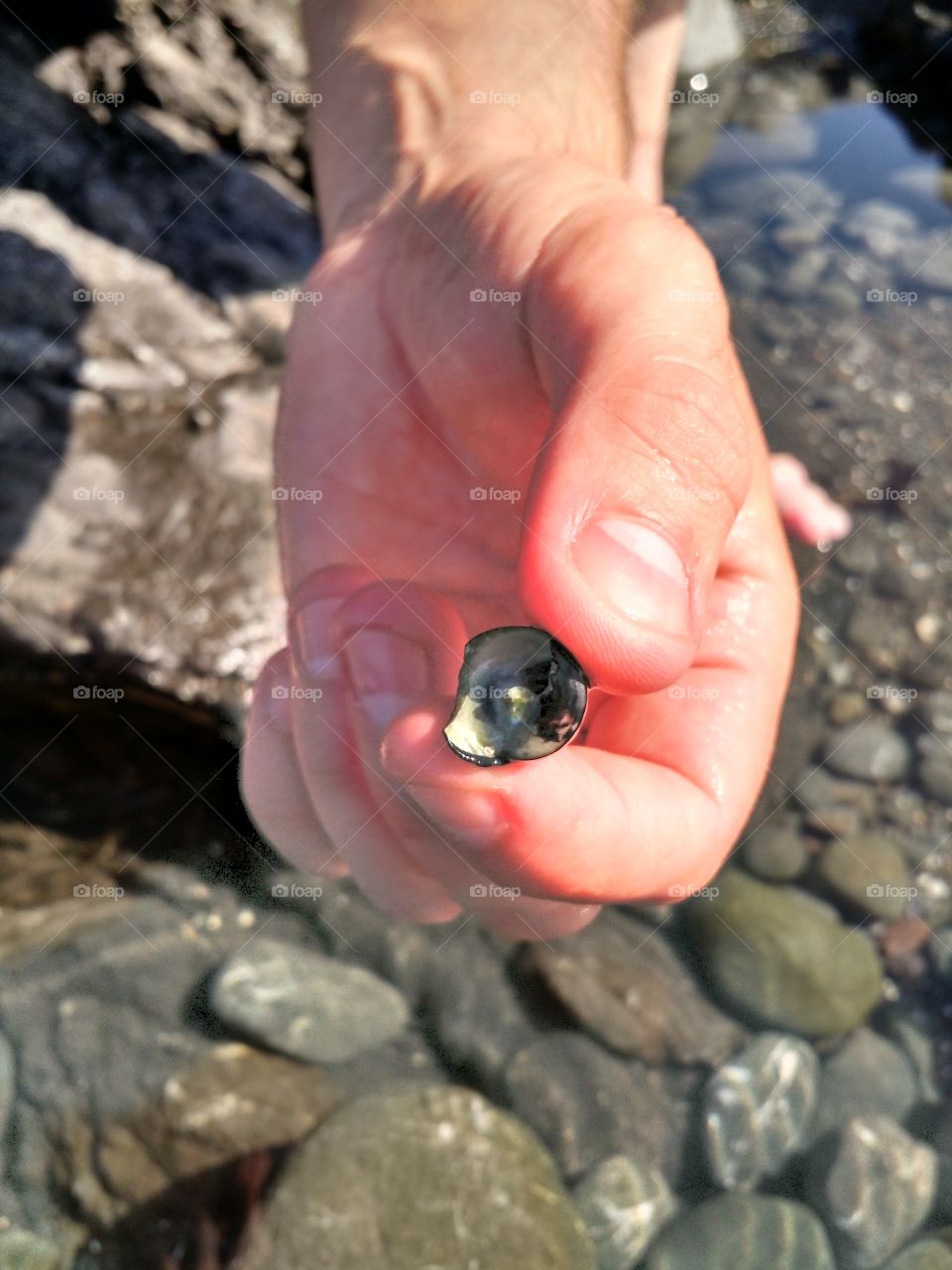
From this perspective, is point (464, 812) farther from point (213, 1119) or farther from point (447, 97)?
point (447, 97)

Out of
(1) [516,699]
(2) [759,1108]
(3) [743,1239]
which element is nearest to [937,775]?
(2) [759,1108]

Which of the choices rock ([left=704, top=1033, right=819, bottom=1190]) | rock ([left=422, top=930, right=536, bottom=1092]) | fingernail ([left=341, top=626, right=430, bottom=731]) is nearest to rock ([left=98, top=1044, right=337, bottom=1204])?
rock ([left=422, top=930, right=536, bottom=1092])

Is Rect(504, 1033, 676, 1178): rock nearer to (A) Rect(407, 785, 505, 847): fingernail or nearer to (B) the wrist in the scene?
(A) Rect(407, 785, 505, 847): fingernail

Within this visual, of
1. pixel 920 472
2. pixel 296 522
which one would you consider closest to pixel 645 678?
pixel 296 522

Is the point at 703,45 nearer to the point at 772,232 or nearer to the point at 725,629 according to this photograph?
the point at 772,232

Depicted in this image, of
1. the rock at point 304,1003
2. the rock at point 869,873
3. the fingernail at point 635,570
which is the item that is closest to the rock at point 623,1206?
the rock at point 304,1003
